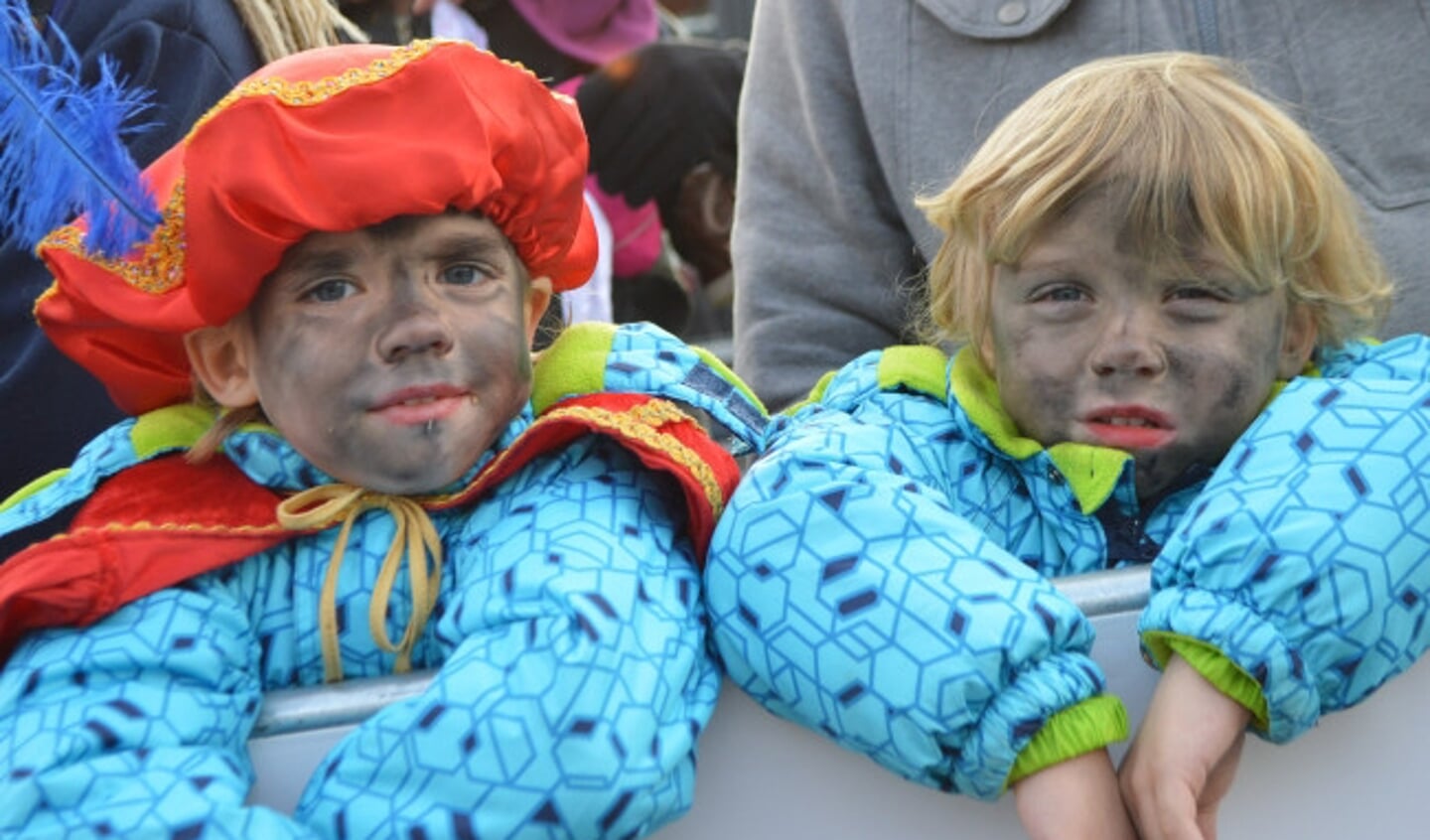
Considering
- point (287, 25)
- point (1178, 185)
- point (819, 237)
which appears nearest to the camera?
point (1178, 185)

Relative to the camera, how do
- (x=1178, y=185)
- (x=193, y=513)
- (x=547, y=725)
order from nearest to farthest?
1. (x=547, y=725)
2. (x=193, y=513)
3. (x=1178, y=185)

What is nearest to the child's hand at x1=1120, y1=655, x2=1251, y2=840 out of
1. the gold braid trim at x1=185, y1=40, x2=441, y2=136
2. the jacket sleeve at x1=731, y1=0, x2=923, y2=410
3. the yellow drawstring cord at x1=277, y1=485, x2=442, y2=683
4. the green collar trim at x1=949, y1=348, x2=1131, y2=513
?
the green collar trim at x1=949, y1=348, x2=1131, y2=513

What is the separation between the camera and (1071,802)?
56.3 inches

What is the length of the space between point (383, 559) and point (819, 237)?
0.96 m

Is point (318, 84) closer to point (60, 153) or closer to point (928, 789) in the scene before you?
point (60, 153)

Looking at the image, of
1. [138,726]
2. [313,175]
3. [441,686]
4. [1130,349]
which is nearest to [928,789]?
[441,686]

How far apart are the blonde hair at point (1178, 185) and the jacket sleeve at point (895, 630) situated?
384 millimetres

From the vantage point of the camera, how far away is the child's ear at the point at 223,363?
5.85ft

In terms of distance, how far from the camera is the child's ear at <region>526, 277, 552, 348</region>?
186 centimetres

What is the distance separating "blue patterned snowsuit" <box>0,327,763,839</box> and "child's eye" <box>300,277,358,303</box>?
20cm

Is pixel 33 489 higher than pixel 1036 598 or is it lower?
lower

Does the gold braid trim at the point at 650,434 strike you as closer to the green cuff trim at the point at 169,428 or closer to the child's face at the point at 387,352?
the child's face at the point at 387,352

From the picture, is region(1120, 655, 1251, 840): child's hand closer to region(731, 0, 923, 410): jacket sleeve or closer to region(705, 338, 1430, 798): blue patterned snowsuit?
region(705, 338, 1430, 798): blue patterned snowsuit

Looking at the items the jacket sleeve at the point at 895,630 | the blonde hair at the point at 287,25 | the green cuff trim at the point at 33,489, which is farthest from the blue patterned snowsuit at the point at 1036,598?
the blonde hair at the point at 287,25
